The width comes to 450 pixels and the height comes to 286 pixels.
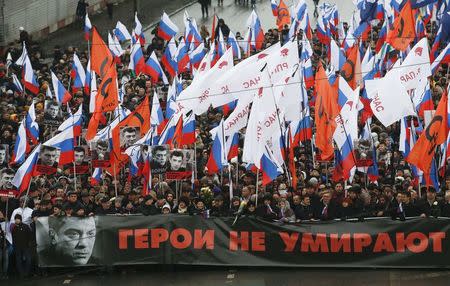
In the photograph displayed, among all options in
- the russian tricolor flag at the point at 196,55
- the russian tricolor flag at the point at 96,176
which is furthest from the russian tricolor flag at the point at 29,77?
the russian tricolor flag at the point at 96,176

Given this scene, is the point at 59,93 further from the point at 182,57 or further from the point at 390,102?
the point at 390,102

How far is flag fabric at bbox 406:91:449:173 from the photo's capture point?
2259 centimetres

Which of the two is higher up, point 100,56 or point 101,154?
point 100,56

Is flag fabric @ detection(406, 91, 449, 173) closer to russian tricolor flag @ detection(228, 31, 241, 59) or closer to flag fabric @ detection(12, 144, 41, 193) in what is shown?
flag fabric @ detection(12, 144, 41, 193)

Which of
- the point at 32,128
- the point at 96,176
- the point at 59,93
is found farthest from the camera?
the point at 59,93

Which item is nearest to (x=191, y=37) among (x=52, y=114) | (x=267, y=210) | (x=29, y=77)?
(x=29, y=77)

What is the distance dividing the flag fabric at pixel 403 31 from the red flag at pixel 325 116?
5.60m

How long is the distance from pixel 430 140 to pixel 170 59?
587 inches

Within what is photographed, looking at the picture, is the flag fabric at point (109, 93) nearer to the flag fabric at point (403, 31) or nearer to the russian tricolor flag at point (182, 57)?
the flag fabric at point (403, 31)

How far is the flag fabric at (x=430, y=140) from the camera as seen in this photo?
2259cm

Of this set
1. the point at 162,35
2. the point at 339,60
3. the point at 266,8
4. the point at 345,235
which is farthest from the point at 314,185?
the point at 266,8

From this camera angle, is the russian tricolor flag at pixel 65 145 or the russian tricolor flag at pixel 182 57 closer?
the russian tricolor flag at pixel 65 145

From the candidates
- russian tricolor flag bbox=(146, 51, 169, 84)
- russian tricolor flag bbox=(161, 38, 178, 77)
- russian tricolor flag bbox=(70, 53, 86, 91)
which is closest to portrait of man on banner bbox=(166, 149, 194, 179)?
russian tricolor flag bbox=(70, 53, 86, 91)

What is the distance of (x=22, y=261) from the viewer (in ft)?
74.7
